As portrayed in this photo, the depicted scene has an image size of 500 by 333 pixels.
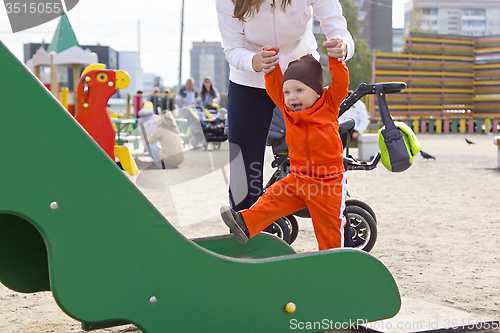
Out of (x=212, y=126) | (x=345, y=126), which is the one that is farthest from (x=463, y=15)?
(x=345, y=126)

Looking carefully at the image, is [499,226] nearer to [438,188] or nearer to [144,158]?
[438,188]

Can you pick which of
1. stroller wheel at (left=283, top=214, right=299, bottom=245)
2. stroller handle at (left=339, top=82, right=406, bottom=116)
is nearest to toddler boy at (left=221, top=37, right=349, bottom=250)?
stroller handle at (left=339, top=82, right=406, bottom=116)

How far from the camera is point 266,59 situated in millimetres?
1933

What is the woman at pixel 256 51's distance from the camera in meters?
2.11

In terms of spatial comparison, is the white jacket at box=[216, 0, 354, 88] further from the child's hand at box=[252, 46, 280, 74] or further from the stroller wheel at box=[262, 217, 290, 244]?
the stroller wheel at box=[262, 217, 290, 244]

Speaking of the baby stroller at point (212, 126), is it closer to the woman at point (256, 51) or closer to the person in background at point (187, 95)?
the person in background at point (187, 95)

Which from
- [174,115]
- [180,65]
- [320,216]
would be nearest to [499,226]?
[320,216]

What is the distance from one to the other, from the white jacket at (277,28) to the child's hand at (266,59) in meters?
0.10

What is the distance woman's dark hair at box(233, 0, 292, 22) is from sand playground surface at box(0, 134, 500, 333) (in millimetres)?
1362

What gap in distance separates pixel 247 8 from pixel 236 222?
0.85 metres

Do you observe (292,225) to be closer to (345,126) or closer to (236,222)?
(345,126)

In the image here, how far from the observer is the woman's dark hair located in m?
2.09

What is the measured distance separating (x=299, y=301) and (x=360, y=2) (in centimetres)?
6153

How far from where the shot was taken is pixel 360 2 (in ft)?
193
